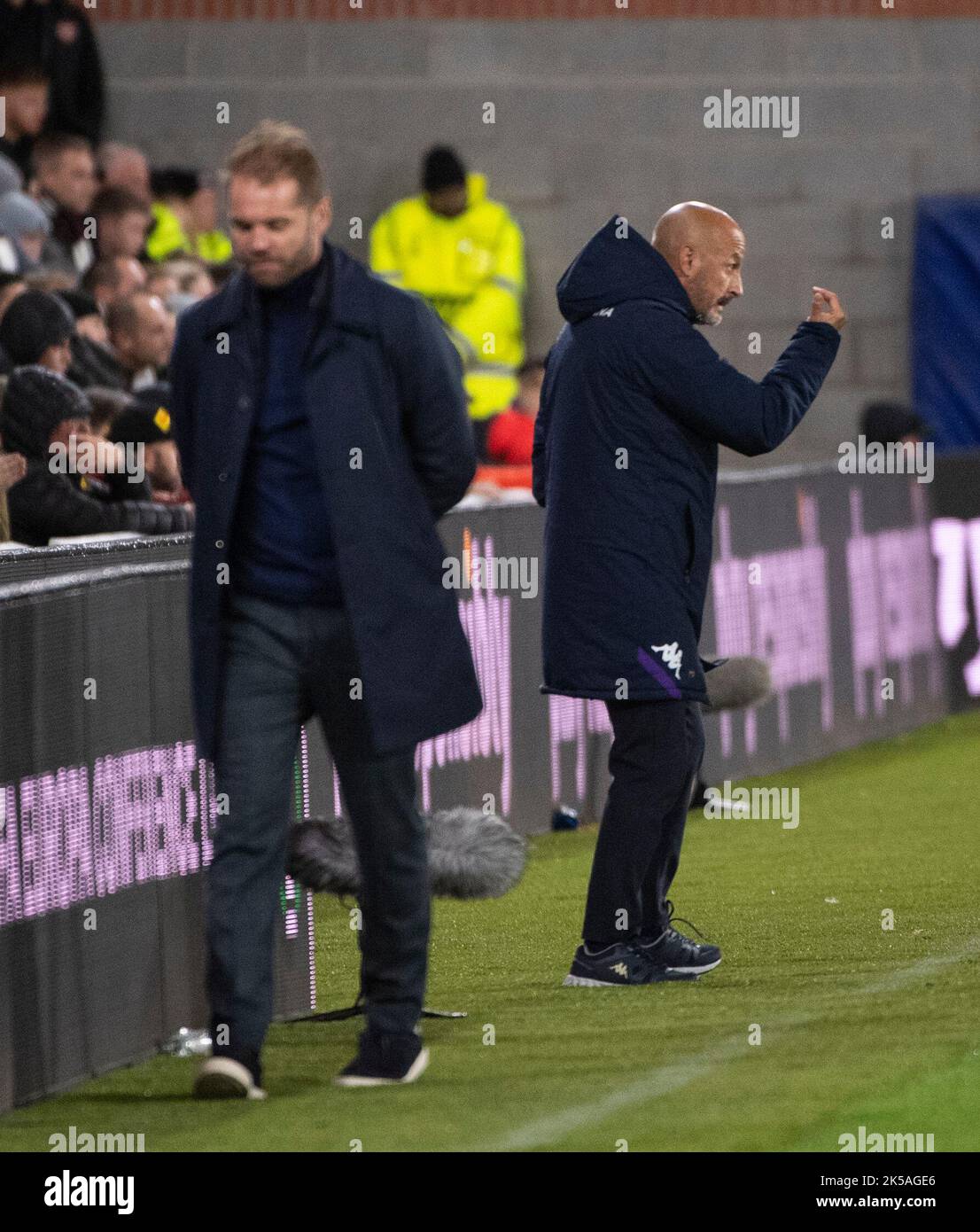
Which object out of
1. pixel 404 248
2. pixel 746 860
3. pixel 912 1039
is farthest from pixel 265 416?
pixel 404 248

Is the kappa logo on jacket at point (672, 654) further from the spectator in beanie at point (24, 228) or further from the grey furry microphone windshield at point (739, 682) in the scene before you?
the spectator in beanie at point (24, 228)

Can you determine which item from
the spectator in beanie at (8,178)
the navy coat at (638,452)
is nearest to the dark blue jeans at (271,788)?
the navy coat at (638,452)

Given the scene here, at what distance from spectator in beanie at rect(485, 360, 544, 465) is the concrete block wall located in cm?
311

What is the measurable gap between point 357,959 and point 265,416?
2.64 metres

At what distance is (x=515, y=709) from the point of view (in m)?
10.8

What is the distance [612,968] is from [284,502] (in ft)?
6.42

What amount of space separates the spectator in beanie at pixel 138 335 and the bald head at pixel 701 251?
19.7 ft

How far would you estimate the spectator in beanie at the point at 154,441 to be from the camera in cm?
1046

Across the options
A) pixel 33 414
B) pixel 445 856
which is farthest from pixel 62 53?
pixel 445 856

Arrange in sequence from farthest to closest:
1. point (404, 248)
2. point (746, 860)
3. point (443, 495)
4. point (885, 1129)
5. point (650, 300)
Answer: point (404, 248) → point (746, 860) → point (650, 300) → point (443, 495) → point (885, 1129)

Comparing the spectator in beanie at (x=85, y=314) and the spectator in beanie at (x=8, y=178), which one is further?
the spectator in beanie at (x=8, y=178)

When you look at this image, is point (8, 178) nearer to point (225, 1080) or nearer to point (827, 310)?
point (827, 310)

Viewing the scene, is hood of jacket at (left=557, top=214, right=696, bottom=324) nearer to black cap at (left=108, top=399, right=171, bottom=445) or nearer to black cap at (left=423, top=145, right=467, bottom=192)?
black cap at (left=108, top=399, right=171, bottom=445)

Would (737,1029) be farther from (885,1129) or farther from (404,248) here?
(404,248)
